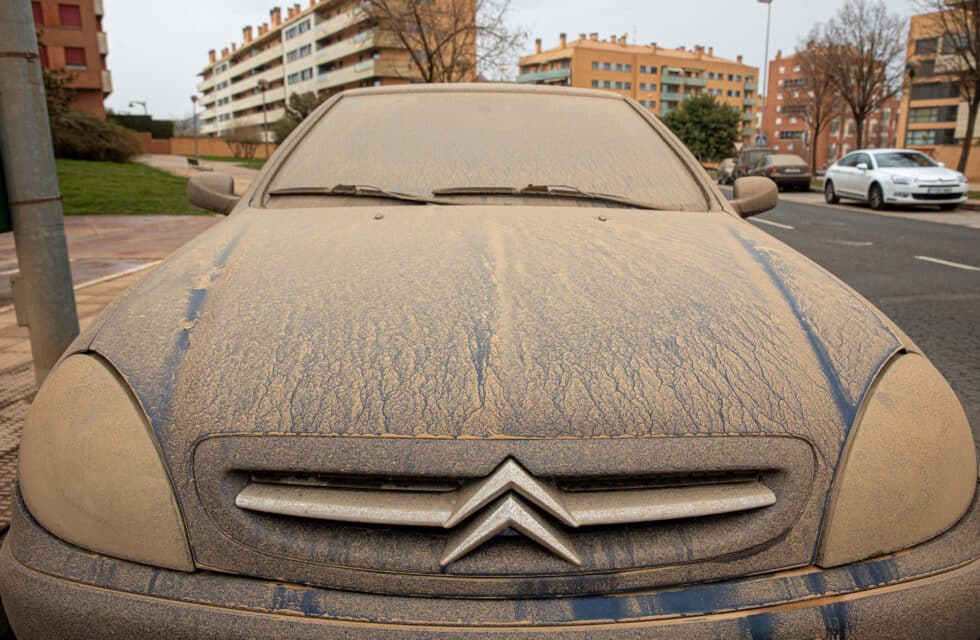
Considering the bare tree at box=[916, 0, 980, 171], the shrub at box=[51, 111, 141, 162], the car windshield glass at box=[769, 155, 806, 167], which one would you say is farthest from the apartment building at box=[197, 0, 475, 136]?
the bare tree at box=[916, 0, 980, 171]

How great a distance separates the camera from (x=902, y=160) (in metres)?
17.9

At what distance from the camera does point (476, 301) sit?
144 cm

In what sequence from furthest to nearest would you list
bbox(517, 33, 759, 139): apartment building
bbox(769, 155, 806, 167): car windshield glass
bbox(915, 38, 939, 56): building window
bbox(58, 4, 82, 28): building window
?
1. bbox(517, 33, 759, 139): apartment building
2. bbox(915, 38, 939, 56): building window
3. bbox(58, 4, 82, 28): building window
4. bbox(769, 155, 806, 167): car windshield glass

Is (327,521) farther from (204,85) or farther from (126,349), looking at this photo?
(204,85)

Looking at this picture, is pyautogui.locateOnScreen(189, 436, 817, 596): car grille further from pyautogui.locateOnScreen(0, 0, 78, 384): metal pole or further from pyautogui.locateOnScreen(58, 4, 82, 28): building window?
pyautogui.locateOnScreen(58, 4, 82, 28): building window

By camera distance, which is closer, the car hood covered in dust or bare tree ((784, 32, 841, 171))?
the car hood covered in dust

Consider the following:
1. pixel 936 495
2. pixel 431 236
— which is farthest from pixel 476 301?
pixel 936 495

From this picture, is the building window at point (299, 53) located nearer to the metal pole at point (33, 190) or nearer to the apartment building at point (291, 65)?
the apartment building at point (291, 65)

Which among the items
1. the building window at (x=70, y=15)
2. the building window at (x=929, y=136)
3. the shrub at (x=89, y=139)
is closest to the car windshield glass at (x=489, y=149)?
the shrub at (x=89, y=139)

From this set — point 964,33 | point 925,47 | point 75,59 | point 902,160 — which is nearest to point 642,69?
point 925,47

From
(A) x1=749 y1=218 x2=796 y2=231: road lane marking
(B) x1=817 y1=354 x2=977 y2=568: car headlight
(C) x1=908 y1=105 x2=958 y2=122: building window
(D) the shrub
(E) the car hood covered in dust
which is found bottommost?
(A) x1=749 y1=218 x2=796 y2=231: road lane marking

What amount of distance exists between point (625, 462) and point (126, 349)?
3.15 feet

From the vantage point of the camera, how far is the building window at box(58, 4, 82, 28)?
4440 cm

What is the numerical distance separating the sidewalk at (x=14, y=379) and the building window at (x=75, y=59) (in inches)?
1852
